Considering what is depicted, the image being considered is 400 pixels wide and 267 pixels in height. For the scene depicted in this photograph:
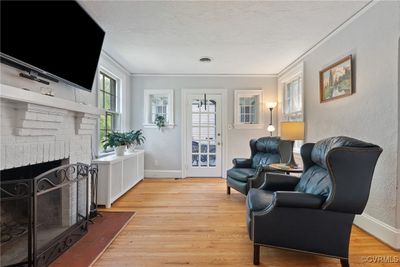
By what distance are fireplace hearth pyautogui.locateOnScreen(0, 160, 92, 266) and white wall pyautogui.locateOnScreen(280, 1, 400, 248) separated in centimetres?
302

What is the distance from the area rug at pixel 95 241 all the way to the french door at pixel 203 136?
2.52 meters

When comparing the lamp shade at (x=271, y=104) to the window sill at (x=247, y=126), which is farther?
the window sill at (x=247, y=126)

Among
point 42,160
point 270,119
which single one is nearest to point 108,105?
point 42,160

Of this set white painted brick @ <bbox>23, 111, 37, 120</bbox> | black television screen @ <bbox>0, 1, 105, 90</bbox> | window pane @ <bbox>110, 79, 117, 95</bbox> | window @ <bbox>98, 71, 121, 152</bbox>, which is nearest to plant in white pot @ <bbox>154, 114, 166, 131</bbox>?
window @ <bbox>98, 71, 121, 152</bbox>

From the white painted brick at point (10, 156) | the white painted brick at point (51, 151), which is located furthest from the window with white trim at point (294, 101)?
the white painted brick at point (10, 156)

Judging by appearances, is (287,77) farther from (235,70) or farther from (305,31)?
(305,31)

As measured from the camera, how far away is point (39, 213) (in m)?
2.29

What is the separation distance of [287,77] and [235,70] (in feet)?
3.48

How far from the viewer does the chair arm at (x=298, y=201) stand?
181 cm

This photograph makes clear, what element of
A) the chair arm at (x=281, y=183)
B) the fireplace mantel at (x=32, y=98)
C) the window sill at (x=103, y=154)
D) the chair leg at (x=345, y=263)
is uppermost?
the fireplace mantel at (x=32, y=98)

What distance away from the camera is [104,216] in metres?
2.97

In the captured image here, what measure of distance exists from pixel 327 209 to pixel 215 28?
234cm

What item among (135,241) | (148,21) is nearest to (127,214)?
(135,241)

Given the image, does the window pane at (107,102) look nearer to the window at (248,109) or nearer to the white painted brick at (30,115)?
the white painted brick at (30,115)
